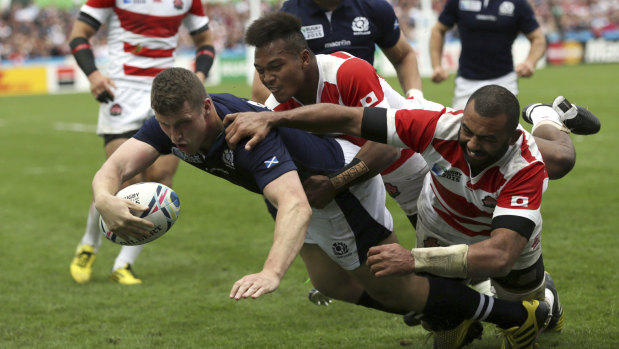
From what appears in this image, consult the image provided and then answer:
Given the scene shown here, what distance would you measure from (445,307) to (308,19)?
96.2 inches

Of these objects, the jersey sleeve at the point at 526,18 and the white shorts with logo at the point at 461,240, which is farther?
the jersey sleeve at the point at 526,18

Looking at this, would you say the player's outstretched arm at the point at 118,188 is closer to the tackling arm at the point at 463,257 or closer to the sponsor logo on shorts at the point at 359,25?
the tackling arm at the point at 463,257

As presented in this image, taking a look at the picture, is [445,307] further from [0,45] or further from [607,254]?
[0,45]

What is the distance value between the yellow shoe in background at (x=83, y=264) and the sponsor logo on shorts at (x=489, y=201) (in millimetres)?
3777

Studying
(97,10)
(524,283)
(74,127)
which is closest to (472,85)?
(97,10)

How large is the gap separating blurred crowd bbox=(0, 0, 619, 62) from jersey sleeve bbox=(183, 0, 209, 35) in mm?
25315

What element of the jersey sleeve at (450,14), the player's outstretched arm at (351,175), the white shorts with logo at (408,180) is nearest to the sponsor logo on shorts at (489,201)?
the player's outstretched arm at (351,175)

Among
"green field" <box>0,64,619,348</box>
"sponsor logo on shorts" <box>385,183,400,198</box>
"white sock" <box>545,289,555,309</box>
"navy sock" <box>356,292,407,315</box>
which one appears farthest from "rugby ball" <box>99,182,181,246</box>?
"white sock" <box>545,289,555,309</box>

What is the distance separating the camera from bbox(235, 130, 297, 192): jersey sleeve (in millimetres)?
3877

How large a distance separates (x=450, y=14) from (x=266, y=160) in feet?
18.8

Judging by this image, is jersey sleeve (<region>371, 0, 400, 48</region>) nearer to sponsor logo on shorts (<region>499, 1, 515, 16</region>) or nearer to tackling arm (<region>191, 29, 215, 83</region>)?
tackling arm (<region>191, 29, 215, 83</region>)

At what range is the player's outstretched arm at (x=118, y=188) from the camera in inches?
159

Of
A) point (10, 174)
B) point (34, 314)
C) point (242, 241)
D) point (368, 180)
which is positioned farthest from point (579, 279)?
point (10, 174)

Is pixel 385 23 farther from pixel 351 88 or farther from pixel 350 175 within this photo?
pixel 350 175
